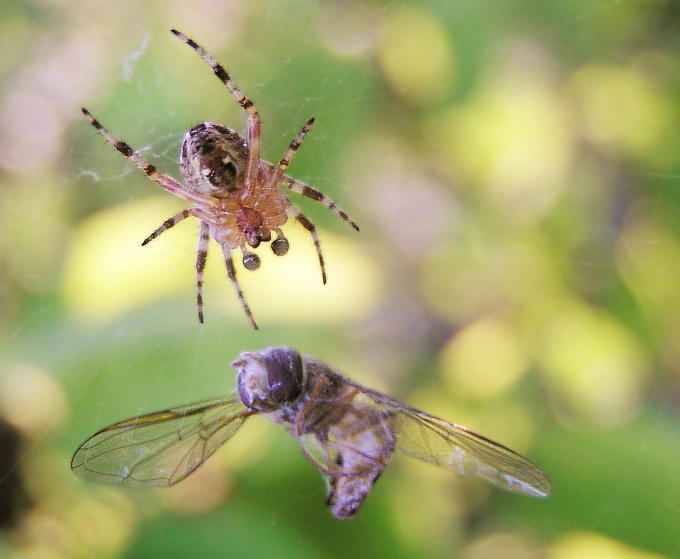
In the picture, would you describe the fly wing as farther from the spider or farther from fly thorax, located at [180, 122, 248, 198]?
fly thorax, located at [180, 122, 248, 198]

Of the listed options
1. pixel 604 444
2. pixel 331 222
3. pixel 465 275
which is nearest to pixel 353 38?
pixel 331 222

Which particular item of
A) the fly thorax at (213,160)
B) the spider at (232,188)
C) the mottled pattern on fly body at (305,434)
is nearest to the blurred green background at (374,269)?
the spider at (232,188)

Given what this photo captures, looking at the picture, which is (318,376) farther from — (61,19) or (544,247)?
(61,19)

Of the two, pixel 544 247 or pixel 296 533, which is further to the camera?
pixel 544 247

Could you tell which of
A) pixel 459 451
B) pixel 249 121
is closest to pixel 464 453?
pixel 459 451

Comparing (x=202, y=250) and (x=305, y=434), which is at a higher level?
(x=202, y=250)

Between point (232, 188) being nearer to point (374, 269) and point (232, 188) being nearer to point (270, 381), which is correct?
point (270, 381)

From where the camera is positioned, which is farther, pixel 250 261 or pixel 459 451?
pixel 250 261
